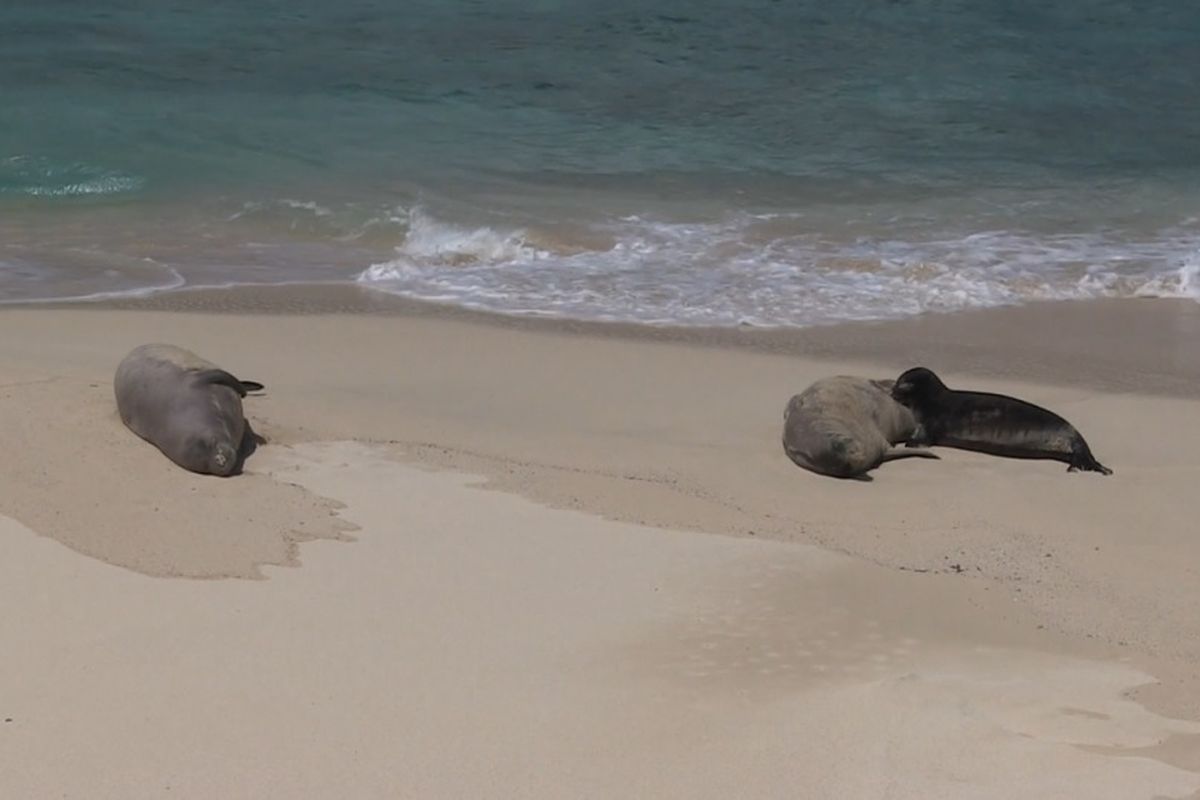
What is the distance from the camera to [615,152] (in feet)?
47.3

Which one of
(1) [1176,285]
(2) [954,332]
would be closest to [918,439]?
(2) [954,332]

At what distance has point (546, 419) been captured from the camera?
24.2ft

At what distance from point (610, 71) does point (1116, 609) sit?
1293cm

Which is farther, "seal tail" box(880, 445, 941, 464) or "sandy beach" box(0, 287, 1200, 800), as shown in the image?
"seal tail" box(880, 445, 941, 464)

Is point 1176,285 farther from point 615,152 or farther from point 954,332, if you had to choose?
point 615,152

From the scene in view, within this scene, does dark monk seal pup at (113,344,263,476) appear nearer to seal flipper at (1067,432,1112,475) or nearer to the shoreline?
the shoreline

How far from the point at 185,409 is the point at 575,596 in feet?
6.49

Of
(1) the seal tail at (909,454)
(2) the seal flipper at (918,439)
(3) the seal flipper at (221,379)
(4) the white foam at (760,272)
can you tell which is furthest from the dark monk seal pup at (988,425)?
Answer: (3) the seal flipper at (221,379)

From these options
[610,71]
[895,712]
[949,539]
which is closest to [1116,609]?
[949,539]

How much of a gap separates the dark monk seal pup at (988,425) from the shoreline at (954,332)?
120 cm

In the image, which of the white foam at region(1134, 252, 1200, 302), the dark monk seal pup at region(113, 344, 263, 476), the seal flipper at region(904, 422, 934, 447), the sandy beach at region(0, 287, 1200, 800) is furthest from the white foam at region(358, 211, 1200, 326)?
the dark monk seal pup at region(113, 344, 263, 476)

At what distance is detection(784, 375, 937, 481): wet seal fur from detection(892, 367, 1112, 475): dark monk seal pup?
0.08 metres

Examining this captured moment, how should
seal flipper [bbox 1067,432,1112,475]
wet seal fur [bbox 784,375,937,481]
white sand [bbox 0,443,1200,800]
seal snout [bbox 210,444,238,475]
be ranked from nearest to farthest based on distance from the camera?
white sand [bbox 0,443,1200,800] → seal snout [bbox 210,444,238,475] → wet seal fur [bbox 784,375,937,481] → seal flipper [bbox 1067,432,1112,475]

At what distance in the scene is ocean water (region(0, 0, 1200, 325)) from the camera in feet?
35.0
